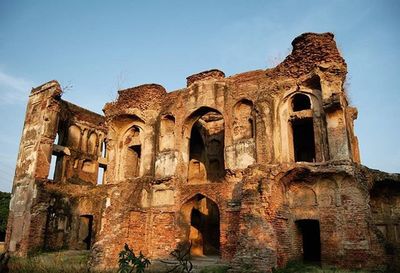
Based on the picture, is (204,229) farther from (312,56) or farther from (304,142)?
(312,56)

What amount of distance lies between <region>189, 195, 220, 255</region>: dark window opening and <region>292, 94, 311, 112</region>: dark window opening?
6.53 meters

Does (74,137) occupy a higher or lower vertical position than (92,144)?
higher

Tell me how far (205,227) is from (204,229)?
0.72ft

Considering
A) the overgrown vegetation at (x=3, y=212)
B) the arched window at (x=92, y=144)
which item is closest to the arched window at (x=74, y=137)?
the arched window at (x=92, y=144)

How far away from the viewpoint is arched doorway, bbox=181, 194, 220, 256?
1764 centimetres

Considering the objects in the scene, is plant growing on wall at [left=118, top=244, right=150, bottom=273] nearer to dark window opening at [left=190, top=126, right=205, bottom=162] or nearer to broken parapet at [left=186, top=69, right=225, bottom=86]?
broken parapet at [left=186, top=69, right=225, bottom=86]

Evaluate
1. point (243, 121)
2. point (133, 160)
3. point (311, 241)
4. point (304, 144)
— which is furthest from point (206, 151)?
point (311, 241)

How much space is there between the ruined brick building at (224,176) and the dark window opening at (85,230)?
0.24 ft

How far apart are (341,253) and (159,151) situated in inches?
369

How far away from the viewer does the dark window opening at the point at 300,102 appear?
15.4 m

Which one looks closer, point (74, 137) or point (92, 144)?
point (74, 137)

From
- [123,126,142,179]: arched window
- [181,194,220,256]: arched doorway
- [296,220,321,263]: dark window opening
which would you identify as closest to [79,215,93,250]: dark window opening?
[123,126,142,179]: arched window

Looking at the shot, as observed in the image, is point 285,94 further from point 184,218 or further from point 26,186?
point 26,186

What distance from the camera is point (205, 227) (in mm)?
19797
